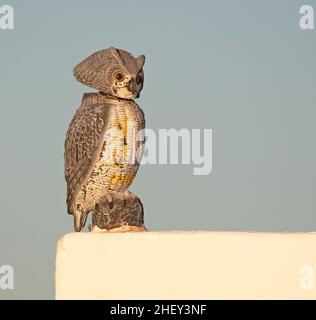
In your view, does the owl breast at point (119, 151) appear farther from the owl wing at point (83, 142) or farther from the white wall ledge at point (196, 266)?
the white wall ledge at point (196, 266)

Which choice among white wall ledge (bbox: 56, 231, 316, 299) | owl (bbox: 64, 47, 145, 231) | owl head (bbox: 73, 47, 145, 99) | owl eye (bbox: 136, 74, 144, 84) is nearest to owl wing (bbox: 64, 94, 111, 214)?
owl (bbox: 64, 47, 145, 231)

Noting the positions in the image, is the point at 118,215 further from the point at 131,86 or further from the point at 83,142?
the point at 131,86

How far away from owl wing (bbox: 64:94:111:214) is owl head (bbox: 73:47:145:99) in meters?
0.16

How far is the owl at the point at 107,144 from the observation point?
8641 millimetres

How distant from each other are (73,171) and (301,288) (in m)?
2.54

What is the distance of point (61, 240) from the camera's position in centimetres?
805

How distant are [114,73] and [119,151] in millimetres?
752

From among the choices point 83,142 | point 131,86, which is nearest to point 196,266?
point 83,142

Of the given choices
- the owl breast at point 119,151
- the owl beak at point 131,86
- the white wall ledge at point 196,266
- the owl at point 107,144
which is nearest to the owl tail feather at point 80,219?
the owl at point 107,144

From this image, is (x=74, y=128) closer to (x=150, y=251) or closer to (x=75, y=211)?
(x=75, y=211)

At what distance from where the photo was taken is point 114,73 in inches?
349

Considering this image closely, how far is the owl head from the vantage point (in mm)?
8852
